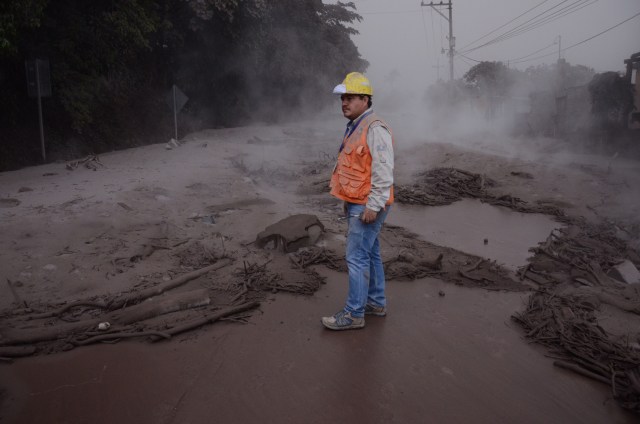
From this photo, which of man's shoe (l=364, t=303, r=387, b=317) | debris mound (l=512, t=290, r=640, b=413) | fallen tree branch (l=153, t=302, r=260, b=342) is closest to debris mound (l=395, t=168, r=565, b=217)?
debris mound (l=512, t=290, r=640, b=413)

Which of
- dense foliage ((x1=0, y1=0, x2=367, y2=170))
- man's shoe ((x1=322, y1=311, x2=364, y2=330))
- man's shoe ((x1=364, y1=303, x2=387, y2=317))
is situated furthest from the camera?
dense foliage ((x1=0, y1=0, x2=367, y2=170))

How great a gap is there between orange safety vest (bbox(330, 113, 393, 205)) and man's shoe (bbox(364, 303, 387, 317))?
3.48 feet

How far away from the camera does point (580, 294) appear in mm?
4625

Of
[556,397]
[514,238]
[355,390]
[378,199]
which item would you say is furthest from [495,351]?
[514,238]

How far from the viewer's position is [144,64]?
51.2 ft

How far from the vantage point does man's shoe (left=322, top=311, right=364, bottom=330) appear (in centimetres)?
386

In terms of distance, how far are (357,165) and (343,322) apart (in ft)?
4.44

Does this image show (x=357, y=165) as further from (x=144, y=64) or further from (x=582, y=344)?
(x=144, y=64)

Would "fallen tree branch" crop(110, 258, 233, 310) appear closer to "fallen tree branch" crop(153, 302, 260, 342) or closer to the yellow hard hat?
"fallen tree branch" crop(153, 302, 260, 342)

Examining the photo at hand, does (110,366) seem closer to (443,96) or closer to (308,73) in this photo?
(308,73)

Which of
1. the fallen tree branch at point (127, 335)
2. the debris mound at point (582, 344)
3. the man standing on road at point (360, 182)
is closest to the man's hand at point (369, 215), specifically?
the man standing on road at point (360, 182)

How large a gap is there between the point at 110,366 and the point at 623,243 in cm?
705

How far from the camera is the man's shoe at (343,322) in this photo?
12.7 feet

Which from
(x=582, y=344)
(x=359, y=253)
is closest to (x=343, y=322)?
(x=359, y=253)
